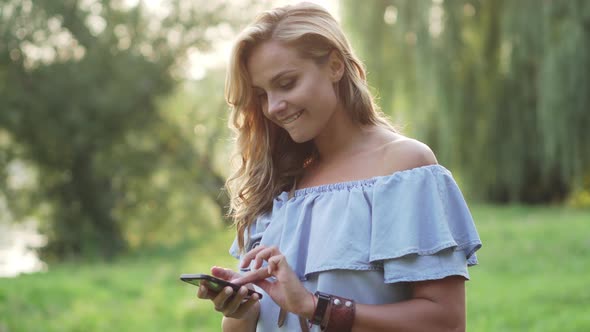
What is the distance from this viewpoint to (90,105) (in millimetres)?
11305

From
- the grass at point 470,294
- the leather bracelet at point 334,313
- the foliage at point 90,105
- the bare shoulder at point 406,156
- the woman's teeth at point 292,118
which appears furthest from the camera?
the foliage at point 90,105

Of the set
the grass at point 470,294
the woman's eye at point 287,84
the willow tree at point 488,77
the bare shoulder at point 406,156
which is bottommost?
the grass at point 470,294

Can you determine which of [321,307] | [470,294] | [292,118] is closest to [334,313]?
[321,307]

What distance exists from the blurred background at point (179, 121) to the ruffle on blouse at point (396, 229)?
561 cm

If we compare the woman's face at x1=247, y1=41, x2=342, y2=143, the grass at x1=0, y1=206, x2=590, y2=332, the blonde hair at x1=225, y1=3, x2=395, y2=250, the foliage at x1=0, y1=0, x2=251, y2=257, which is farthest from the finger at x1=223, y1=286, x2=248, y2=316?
the foliage at x1=0, y1=0, x2=251, y2=257

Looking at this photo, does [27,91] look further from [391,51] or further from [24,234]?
[391,51]

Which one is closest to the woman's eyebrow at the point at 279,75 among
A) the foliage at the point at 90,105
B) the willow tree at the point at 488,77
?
the willow tree at the point at 488,77

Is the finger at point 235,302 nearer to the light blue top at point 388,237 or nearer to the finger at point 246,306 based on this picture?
the finger at point 246,306

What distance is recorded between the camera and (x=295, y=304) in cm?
161

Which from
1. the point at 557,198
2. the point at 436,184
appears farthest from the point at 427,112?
the point at 436,184

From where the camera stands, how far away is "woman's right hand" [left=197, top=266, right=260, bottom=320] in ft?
5.62

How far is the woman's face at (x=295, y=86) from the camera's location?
1785 mm

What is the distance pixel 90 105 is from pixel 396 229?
1029 centimetres

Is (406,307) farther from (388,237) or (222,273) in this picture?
(222,273)
